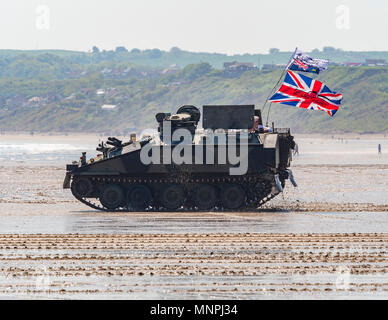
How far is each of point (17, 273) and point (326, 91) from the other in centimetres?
1687

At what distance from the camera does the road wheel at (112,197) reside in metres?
30.4

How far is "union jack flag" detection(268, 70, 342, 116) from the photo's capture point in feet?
104

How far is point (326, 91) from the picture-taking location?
103 ft

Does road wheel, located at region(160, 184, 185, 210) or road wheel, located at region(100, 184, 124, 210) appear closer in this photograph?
road wheel, located at region(160, 184, 185, 210)

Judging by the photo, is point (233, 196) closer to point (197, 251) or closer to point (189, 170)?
point (189, 170)

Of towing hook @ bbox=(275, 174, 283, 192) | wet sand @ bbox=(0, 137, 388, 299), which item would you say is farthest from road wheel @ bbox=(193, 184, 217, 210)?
towing hook @ bbox=(275, 174, 283, 192)

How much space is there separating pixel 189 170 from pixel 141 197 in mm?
1860

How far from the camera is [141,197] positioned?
3025 cm

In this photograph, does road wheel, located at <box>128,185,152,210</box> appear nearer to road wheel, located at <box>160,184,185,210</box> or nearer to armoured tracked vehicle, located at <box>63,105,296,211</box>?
armoured tracked vehicle, located at <box>63,105,296,211</box>

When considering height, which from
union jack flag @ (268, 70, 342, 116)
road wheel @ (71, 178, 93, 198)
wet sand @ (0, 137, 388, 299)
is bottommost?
wet sand @ (0, 137, 388, 299)
